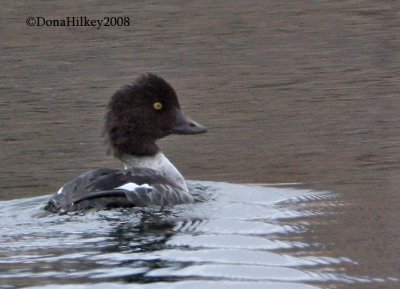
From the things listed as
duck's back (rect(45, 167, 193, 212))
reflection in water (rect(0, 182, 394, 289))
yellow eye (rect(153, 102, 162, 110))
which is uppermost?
yellow eye (rect(153, 102, 162, 110))

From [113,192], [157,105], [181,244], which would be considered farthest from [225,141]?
[181,244]

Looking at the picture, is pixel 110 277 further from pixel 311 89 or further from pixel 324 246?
pixel 311 89

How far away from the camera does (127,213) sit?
8688 millimetres

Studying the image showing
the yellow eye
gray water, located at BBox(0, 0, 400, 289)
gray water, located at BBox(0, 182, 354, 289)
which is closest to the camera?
gray water, located at BBox(0, 182, 354, 289)

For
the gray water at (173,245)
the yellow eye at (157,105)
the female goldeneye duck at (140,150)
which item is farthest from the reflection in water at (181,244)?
the yellow eye at (157,105)

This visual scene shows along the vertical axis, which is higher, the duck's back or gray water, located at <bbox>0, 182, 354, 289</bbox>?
the duck's back

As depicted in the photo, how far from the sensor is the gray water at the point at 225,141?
7469mm

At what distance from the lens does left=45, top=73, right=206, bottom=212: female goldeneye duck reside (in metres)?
8.80

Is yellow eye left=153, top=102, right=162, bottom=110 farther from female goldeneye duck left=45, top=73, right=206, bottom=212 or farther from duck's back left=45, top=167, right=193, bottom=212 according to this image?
duck's back left=45, top=167, right=193, bottom=212

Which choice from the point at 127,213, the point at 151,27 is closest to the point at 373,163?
the point at 127,213

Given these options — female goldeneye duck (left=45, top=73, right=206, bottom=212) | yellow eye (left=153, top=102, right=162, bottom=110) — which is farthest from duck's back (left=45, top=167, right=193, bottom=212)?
yellow eye (left=153, top=102, right=162, bottom=110)

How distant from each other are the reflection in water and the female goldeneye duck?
0.13 metres

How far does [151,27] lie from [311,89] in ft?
9.95

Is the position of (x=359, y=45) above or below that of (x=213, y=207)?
above
